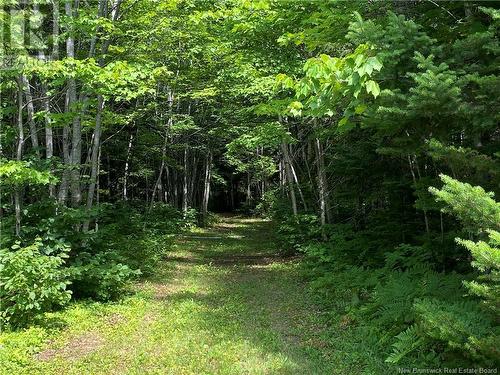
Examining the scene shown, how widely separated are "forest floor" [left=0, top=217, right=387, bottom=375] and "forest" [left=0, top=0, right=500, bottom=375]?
36 millimetres

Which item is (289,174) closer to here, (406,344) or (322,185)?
(322,185)

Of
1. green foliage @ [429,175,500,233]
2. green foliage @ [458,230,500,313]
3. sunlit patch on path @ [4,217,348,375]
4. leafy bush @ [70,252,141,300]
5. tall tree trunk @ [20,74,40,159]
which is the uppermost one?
tall tree trunk @ [20,74,40,159]

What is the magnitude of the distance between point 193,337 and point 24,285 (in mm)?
2573

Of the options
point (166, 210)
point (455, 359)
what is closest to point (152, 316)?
point (455, 359)

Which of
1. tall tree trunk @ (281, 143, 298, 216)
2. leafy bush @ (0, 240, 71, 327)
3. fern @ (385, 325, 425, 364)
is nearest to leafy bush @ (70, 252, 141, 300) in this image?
leafy bush @ (0, 240, 71, 327)

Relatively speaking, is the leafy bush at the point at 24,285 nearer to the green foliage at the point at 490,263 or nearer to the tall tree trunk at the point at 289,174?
the green foliage at the point at 490,263

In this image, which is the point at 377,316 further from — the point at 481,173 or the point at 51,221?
the point at 51,221

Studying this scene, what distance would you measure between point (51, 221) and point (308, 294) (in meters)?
5.16

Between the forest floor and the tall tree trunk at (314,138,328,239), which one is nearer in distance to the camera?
the forest floor

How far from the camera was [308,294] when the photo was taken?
899 centimetres

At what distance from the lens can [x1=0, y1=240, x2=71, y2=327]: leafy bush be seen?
6.31 m

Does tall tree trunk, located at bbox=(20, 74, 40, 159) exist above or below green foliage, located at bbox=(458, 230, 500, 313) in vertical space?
above

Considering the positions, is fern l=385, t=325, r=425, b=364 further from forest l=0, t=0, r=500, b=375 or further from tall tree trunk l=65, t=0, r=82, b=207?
tall tree trunk l=65, t=0, r=82, b=207

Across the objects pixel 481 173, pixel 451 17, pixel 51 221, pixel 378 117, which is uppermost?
pixel 451 17
